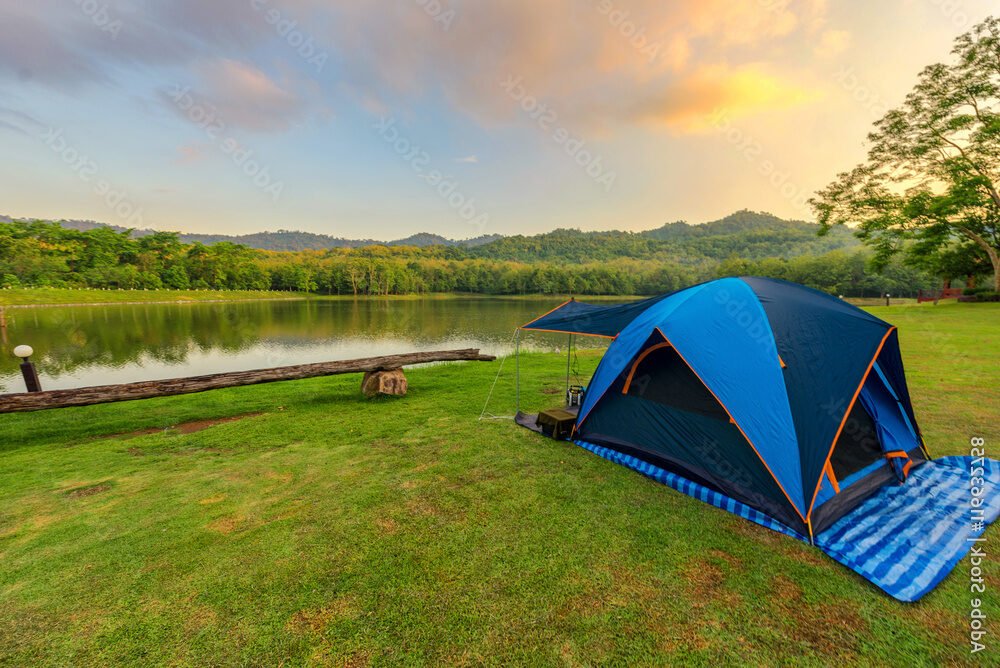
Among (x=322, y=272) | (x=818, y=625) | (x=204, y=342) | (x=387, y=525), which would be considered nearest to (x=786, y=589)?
(x=818, y=625)

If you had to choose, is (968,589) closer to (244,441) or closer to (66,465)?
(244,441)

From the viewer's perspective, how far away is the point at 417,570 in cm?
317

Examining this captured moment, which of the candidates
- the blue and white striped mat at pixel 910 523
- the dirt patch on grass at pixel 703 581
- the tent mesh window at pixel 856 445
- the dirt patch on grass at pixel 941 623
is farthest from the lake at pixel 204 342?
the dirt patch on grass at pixel 941 623

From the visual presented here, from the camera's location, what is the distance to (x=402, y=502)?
422 cm

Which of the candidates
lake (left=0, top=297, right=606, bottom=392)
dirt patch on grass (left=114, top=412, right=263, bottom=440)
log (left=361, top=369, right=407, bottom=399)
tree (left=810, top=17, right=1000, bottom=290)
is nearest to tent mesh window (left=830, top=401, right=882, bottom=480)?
log (left=361, top=369, right=407, bottom=399)

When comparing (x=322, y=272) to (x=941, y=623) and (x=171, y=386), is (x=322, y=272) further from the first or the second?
(x=941, y=623)

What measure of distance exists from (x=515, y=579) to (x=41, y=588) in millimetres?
3610

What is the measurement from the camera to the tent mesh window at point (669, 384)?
4.58 m

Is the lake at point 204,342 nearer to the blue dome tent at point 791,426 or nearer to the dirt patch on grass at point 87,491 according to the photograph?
the dirt patch on grass at point 87,491

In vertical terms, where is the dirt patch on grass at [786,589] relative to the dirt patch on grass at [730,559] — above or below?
above

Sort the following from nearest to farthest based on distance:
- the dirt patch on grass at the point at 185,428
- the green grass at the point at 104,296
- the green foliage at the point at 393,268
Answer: the dirt patch on grass at the point at 185,428, the green grass at the point at 104,296, the green foliage at the point at 393,268

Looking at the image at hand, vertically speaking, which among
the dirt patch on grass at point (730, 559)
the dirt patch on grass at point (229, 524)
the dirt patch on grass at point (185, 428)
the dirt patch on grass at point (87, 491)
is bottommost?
the dirt patch on grass at point (185, 428)

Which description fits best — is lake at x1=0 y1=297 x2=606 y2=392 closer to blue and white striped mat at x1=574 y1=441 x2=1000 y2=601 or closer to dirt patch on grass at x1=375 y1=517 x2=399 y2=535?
dirt patch on grass at x1=375 y1=517 x2=399 y2=535

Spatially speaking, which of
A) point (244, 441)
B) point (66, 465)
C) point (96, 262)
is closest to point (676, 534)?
point (244, 441)
